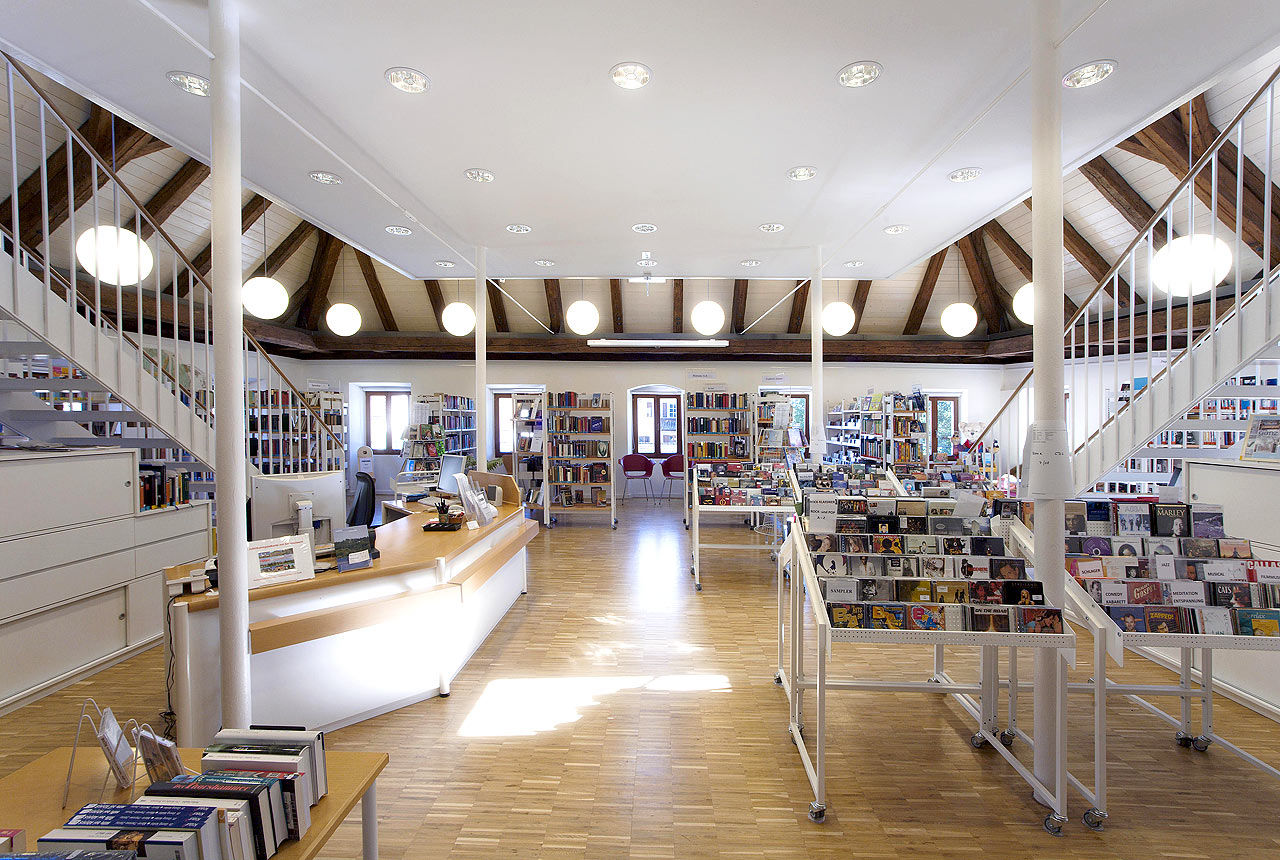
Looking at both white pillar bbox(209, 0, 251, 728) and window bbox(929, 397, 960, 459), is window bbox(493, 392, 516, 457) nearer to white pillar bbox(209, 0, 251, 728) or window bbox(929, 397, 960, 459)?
window bbox(929, 397, 960, 459)

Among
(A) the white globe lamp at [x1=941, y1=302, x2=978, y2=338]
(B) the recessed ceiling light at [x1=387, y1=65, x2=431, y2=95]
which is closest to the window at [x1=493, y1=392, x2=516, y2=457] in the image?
(A) the white globe lamp at [x1=941, y1=302, x2=978, y2=338]

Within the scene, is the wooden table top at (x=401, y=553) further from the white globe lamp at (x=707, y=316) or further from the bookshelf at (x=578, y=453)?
the bookshelf at (x=578, y=453)

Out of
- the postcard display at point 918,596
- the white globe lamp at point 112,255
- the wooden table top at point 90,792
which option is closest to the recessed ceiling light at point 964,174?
the postcard display at point 918,596

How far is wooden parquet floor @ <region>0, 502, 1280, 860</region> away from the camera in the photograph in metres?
2.38

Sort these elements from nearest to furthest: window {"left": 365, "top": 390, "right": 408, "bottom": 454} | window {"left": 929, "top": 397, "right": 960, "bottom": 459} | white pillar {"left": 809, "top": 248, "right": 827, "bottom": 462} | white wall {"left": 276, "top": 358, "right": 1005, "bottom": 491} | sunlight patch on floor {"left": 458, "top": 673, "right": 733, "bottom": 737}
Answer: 1. sunlight patch on floor {"left": 458, "top": 673, "right": 733, "bottom": 737}
2. white pillar {"left": 809, "top": 248, "right": 827, "bottom": 462}
3. white wall {"left": 276, "top": 358, "right": 1005, "bottom": 491}
4. window {"left": 929, "top": 397, "right": 960, "bottom": 459}
5. window {"left": 365, "top": 390, "right": 408, "bottom": 454}

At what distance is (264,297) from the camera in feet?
20.1

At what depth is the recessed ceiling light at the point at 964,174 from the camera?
4238mm

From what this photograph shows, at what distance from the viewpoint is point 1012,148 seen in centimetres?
389

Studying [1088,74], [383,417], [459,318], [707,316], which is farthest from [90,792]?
[383,417]

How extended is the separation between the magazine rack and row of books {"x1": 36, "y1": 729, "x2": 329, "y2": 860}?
184cm

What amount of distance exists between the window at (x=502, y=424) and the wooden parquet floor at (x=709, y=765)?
8.53 meters

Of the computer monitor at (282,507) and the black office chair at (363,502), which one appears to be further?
the black office chair at (363,502)

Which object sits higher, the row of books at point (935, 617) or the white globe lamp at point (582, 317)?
the white globe lamp at point (582, 317)

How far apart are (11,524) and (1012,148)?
257 inches
